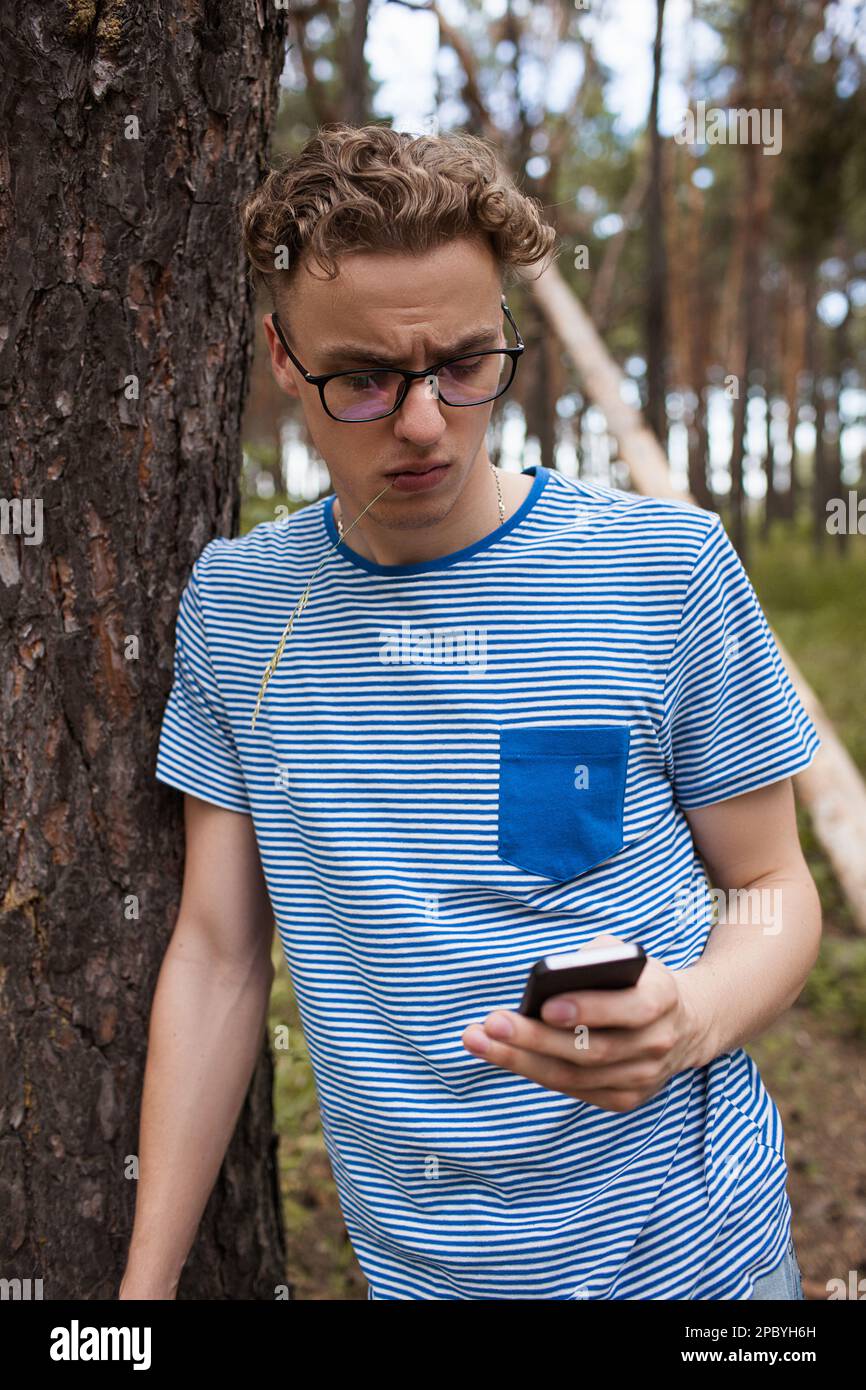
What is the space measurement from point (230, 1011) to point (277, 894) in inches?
11.0

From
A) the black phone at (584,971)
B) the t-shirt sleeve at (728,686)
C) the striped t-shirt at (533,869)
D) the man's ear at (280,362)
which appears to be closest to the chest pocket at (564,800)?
the striped t-shirt at (533,869)

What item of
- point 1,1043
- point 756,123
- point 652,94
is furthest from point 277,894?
point 756,123

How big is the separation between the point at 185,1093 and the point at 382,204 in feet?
4.84

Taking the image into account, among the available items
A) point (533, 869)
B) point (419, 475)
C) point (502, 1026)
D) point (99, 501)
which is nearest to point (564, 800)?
point (533, 869)

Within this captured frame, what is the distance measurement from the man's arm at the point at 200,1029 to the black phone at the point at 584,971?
0.81 meters

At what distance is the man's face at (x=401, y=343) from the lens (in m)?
1.55

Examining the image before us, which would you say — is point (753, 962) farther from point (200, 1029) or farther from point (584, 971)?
point (200, 1029)

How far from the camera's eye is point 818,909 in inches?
66.7

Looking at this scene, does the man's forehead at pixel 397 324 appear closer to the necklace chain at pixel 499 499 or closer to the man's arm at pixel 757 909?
the necklace chain at pixel 499 499

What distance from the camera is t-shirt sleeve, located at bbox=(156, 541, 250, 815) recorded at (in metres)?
1.87

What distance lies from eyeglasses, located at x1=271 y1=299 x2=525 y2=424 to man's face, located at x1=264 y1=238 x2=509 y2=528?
0.04ft

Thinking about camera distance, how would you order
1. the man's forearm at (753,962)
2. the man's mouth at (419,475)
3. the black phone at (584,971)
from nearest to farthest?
1. the black phone at (584,971)
2. the man's forearm at (753,962)
3. the man's mouth at (419,475)

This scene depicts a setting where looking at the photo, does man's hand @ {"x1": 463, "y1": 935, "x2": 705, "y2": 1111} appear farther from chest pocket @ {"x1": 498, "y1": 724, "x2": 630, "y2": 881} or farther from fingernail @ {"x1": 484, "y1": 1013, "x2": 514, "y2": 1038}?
chest pocket @ {"x1": 498, "y1": 724, "x2": 630, "y2": 881}
